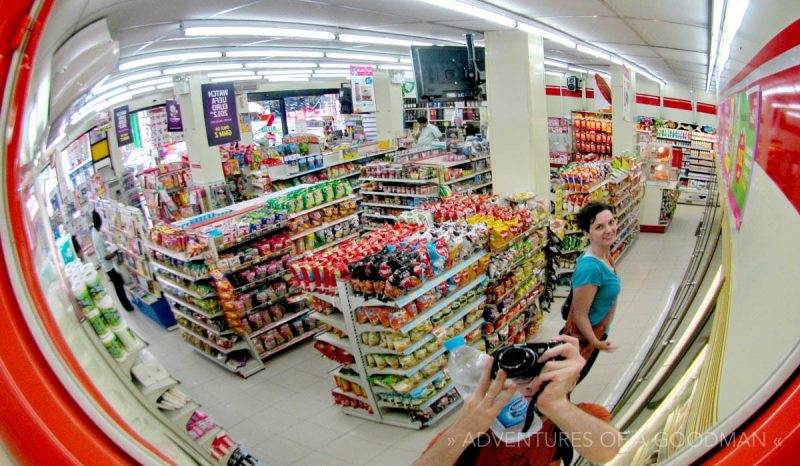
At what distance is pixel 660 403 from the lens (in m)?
1.06

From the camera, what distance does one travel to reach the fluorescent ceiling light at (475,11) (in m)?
3.93

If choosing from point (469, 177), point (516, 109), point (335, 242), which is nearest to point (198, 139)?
point (335, 242)

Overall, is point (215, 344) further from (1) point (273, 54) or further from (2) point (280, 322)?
(1) point (273, 54)

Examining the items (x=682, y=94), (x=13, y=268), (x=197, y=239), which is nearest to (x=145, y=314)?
(x=197, y=239)

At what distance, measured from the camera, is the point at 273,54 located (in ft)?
22.4

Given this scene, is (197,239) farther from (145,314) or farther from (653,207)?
(653,207)

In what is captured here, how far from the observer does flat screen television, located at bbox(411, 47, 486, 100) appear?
6180mm

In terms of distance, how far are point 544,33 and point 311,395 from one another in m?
4.66

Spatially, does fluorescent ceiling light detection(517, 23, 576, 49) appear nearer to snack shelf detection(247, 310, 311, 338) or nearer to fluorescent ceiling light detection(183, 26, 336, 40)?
fluorescent ceiling light detection(183, 26, 336, 40)

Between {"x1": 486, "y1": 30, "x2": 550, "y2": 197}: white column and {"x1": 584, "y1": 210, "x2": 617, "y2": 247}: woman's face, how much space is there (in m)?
3.33

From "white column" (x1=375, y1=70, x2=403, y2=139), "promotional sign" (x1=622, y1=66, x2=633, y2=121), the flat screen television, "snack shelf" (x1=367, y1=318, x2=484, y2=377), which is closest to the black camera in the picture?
"snack shelf" (x1=367, y1=318, x2=484, y2=377)

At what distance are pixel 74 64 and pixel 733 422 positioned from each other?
1128 millimetres

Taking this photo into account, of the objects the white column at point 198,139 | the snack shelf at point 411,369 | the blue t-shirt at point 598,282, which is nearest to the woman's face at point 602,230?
the blue t-shirt at point 598,282

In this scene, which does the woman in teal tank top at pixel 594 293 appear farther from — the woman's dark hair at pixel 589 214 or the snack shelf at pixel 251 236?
the snack shelf at pixel 251 236
